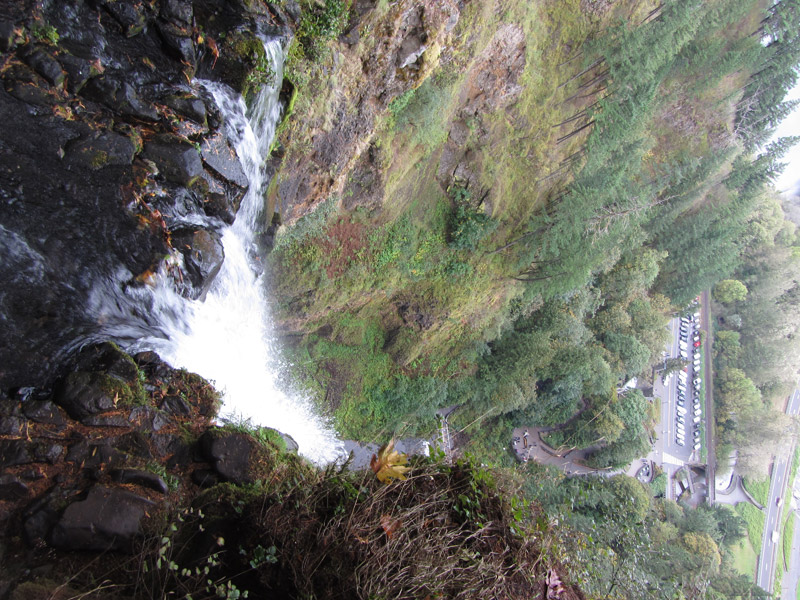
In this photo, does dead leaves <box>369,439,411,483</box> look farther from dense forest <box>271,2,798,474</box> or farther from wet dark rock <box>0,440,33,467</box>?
dense forest <box>271,2,798,474</box>

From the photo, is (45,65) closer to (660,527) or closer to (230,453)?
(230,453)

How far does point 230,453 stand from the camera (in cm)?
668

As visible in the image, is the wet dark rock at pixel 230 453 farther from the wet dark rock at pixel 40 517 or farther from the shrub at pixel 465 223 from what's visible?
the shrub at pixel 465 223

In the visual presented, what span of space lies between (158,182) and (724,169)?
1376 inches

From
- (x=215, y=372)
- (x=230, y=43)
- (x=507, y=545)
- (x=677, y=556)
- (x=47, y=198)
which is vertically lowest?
(x=677, y=556)

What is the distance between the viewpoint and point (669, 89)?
2516cm

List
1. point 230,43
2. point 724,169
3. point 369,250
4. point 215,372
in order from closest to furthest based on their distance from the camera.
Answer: point 230,43 < point 215,372 < point 369,250 < point 724,169

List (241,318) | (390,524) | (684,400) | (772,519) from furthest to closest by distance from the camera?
(772,519)
(684,400)
(241,318)
(390,524)

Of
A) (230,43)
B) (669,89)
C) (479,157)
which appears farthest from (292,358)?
(669,89)

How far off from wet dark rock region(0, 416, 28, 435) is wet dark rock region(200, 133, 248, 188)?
15.5ft

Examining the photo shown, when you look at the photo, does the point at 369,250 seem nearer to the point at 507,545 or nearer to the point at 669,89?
the point at 507,545

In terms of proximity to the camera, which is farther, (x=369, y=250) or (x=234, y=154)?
(x=369, y=250)

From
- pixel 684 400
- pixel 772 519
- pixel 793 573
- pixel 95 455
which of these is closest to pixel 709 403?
pixel 684 400

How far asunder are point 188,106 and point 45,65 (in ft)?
6.29
